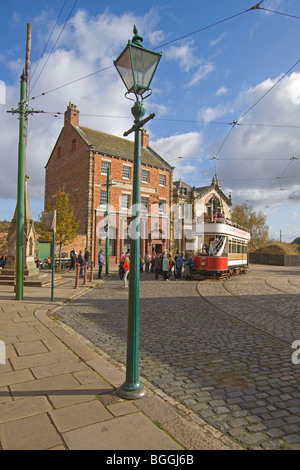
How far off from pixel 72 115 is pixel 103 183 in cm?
818

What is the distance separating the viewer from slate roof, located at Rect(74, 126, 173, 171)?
28594 millimetres

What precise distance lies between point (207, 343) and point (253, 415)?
2413 mm

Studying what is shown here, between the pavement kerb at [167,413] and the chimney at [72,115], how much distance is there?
93.7ft

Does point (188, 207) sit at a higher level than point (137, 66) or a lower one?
higher

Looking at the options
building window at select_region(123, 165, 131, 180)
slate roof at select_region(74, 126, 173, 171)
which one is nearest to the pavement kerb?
slate roof at select_region(74, 126, 173, 171)

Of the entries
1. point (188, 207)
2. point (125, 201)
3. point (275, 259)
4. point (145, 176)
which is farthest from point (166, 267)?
point (275, 259)

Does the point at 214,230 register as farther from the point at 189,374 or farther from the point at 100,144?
the point at 100,144

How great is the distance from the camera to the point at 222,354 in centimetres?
482

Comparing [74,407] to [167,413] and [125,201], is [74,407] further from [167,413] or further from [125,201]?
[125,201]

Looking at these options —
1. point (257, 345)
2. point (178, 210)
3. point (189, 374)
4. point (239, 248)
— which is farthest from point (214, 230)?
point (178, 210)

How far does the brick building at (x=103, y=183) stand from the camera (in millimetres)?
27062

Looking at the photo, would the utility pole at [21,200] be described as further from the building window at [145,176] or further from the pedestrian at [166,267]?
the building window at [145,176]

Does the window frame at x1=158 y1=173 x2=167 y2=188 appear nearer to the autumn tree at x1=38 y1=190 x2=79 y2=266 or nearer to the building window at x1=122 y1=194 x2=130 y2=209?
the building window at x1=122 y1=194 x2=130 y2=209

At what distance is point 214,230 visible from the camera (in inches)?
661
